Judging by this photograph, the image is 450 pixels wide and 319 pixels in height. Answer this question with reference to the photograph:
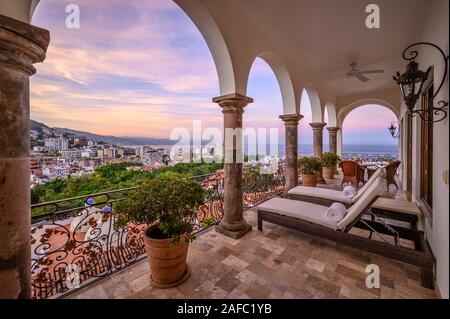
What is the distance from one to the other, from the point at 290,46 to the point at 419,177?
12.5ft

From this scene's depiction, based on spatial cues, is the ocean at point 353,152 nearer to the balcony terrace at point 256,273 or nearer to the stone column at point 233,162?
the stone column at point 233,162

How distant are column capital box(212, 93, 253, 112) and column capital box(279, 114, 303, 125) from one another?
250 cm

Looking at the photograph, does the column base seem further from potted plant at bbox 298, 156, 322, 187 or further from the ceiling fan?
the ceiling fan

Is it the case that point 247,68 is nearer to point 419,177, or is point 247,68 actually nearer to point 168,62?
point 419,177

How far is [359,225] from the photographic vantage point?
2.89 m

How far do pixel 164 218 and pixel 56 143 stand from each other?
3.00 m

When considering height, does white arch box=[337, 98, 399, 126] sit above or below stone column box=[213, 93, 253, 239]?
above

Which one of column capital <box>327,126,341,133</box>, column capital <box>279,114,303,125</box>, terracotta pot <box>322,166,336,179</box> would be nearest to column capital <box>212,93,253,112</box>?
column capital <box>279,114,303,125</box>

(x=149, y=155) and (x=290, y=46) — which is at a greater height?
(x=290, y=46)

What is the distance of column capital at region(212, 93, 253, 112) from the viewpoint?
10.4ft

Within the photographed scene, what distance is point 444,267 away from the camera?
170 centimetres

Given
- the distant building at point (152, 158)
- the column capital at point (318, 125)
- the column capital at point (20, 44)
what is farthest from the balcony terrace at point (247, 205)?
the column capital at point (318, 125)
